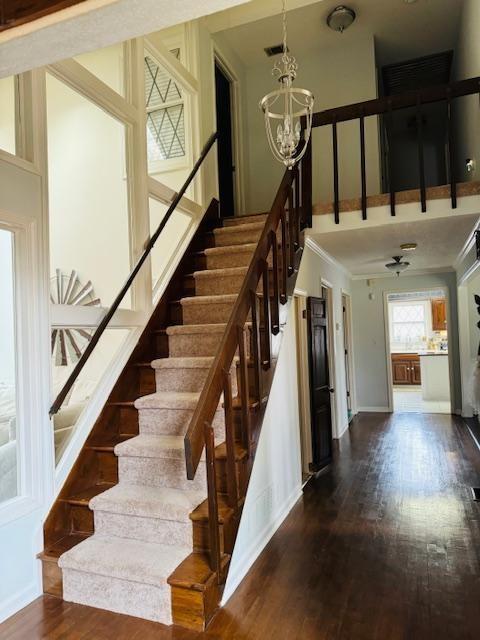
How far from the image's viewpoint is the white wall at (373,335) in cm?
779

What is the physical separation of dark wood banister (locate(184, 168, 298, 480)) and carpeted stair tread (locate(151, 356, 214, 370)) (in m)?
0.78

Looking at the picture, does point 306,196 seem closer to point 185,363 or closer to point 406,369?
point 185,363

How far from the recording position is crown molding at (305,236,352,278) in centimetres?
459

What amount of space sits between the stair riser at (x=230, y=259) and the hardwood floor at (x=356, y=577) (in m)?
2.24

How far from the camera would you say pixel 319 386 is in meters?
4.70

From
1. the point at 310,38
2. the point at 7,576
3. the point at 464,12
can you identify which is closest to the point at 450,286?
the point at 464,12

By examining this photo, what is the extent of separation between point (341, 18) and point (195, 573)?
19.9 ft

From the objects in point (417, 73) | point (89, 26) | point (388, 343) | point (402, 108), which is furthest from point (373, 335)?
point (89, 26)

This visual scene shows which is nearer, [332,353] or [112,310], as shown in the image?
[112,310]

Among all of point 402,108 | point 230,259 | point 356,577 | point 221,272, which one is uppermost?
point 402,108

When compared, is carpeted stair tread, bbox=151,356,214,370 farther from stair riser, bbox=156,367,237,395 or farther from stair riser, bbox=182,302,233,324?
stair riser, bbox=182,302,233,324

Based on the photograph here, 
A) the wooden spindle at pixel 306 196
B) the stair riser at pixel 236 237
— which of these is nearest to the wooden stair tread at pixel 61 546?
the stair riser at pixel 236 237

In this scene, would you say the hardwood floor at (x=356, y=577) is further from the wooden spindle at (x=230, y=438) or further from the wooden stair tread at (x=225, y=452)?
the wooden stair tread at (x=225, y=452)

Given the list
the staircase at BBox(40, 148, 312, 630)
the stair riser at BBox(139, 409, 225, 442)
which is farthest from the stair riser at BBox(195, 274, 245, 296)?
the stair riser at BBox(139, 409, 225, 442)
